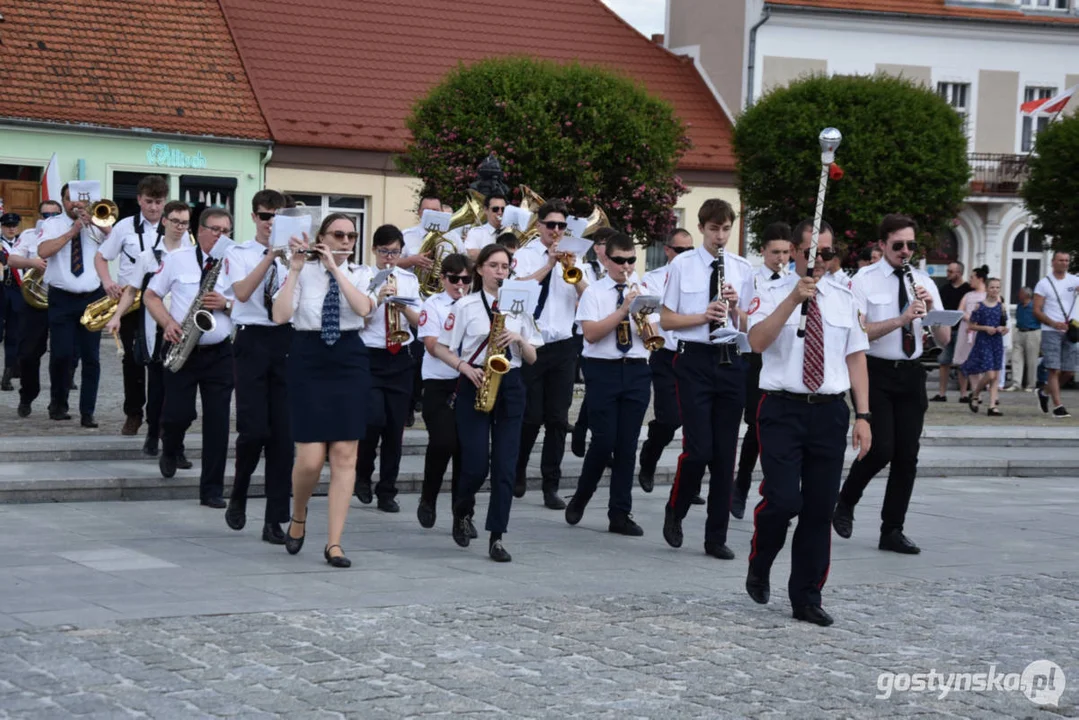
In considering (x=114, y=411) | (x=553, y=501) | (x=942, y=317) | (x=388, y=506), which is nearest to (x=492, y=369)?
(x=388, y=506)

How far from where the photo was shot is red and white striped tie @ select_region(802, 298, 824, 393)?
8297 mm

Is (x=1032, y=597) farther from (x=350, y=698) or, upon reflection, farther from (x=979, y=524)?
(x=350, y=698)

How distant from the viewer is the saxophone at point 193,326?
11.1 m

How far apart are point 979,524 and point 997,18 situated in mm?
30500

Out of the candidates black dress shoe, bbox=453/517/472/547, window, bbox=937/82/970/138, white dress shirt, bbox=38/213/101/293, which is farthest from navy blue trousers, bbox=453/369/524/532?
window, bbox=937/82/970/138

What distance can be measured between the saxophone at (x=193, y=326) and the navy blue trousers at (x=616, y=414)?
2472mm

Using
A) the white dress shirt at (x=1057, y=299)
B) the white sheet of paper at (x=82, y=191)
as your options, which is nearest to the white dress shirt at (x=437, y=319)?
the white sheet of paper at (x=82, y=191)

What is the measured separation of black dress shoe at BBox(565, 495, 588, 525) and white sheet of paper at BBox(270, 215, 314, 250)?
306 centimetres

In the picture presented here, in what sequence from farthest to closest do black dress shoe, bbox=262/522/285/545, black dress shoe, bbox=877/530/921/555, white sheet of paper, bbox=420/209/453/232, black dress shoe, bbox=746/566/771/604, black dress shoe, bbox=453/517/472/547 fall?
white sheet of paper, bbox=420/209/453/232 < black dress shoe, bbox=877/530/921/555 < black dress shoe, bbox=453/517/472/547 < black dress shoe, bbox=262/522/285/545 < black dress shoe, bbox=746/566/771/604

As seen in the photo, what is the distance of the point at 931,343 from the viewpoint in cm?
1076

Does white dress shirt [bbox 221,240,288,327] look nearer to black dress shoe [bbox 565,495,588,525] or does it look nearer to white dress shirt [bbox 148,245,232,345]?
white dress shirt [bbox 148,245,232,345]

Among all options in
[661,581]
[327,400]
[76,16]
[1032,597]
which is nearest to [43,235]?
[327,400]

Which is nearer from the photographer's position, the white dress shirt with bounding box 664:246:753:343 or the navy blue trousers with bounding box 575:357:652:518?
the white dress shirt with bounding box 664:246:753:343

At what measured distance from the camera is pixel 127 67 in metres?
30.3
